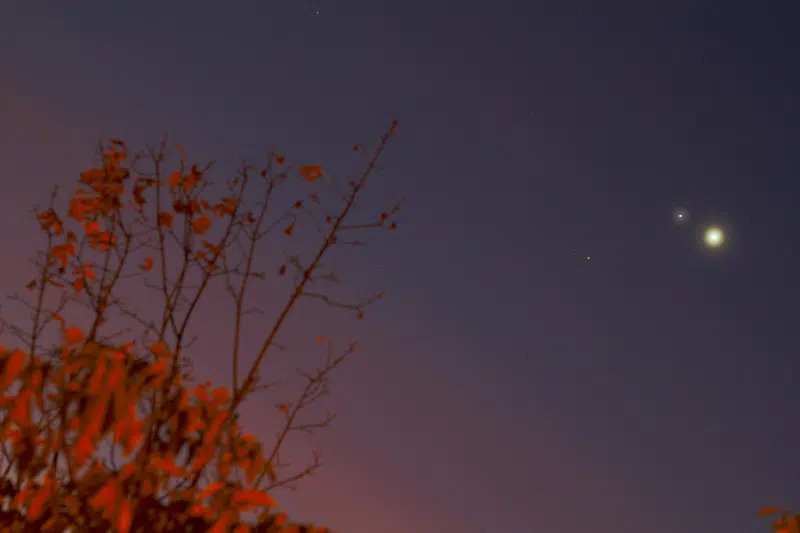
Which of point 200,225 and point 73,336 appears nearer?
point 73,336

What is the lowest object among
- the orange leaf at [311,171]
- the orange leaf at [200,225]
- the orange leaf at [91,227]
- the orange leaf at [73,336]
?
the orange leaf at [73,336]

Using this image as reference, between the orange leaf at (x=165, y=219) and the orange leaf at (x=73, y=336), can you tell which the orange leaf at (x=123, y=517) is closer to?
the orange leaf at (x=73, y=336)

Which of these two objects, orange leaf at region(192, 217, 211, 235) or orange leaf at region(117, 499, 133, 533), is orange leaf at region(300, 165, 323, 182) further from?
orange leaf at region(117, 499, 133, 533)

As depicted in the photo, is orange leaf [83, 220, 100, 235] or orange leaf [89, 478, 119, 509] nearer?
orange leaf [89, 478, 119, 509]

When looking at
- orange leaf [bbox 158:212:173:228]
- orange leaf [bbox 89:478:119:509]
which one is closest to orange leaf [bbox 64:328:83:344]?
orange leaf [bbox 89:478:119:509]

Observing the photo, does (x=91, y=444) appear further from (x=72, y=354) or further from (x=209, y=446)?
(x=209, y=446)

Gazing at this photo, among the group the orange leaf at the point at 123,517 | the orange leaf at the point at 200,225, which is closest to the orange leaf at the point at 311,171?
the orange leaf at the point at 200,225

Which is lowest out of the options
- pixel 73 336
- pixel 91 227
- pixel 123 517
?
pixel 123 517

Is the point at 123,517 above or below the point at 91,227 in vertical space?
below

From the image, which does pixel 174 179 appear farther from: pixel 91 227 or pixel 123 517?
pixel 123 517

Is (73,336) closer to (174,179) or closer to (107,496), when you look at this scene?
(107,496)

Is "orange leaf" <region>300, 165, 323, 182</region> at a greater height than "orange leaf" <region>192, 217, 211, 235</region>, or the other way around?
"orange leaf" <region>300, 165, 323, 182</region>

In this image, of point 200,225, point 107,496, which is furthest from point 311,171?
point 107,496

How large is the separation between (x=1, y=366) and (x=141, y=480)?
1.14 m
